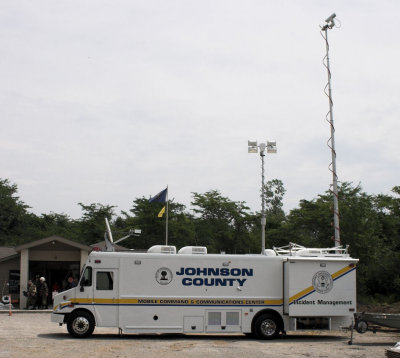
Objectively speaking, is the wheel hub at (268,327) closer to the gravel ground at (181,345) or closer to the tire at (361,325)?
the gravel ground at (181,345)

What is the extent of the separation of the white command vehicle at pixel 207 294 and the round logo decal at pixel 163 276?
0.03 m

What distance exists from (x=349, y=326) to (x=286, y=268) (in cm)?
268

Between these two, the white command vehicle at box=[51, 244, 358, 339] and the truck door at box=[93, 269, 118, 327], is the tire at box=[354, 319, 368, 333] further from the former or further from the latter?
the truck door at box=[93, 269, 118, 327]

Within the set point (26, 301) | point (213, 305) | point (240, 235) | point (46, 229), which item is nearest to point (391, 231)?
point (240, 235)

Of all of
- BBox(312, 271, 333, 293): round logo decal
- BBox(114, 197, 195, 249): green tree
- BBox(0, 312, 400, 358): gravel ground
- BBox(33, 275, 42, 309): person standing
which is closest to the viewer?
BBox(0, 312, 400, 358): gravel ground

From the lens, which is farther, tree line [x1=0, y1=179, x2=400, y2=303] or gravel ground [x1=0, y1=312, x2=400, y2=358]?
tree line [x1=0, y1=179, x2=400, y2=303]

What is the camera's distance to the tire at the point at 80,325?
61.1 ft

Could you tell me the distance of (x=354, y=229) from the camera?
34.0 m

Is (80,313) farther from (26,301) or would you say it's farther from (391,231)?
(391,231)

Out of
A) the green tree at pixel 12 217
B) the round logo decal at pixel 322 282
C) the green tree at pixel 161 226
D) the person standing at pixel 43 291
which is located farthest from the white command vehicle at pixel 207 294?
the green tree at pixel 12 217

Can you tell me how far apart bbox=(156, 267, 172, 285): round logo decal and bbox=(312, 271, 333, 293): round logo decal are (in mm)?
4578

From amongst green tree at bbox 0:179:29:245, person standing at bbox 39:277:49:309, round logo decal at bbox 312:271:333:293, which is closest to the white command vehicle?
round logo decal at bbox 312:271:333:293

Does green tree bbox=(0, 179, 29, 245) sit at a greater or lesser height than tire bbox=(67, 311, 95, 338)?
greater

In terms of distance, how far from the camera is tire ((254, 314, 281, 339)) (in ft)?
63.0
